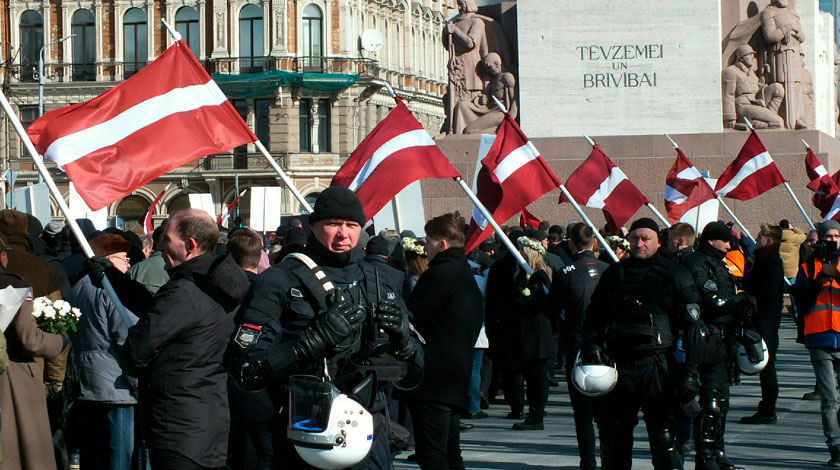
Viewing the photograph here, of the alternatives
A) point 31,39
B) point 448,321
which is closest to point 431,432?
point 448,321

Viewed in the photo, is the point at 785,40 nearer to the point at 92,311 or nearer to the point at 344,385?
the point at 92,311

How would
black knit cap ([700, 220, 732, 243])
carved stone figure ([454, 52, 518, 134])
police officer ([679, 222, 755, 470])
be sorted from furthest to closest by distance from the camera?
carved stone figure ([454, 52, 518, 134]) < black knit cap ([700, 220, 732, 243]) < police officer ([679, 222, 755, 470])

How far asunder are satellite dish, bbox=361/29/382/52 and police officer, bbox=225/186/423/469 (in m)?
52.8

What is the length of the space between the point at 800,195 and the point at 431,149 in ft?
36.6

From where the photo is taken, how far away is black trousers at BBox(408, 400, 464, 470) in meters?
7.75

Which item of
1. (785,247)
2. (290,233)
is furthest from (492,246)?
(785,247)

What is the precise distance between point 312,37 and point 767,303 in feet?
157

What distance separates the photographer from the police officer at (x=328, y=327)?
5117 mm

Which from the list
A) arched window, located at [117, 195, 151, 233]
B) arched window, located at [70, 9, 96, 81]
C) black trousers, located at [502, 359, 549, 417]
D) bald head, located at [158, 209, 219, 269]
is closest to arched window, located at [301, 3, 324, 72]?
arched window, located at [117, 195, 151, 233]

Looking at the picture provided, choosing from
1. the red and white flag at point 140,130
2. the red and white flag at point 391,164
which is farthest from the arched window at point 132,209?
the red and white flag at point 140,130

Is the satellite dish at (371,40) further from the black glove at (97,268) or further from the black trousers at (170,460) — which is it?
the black trousers at (170,460)

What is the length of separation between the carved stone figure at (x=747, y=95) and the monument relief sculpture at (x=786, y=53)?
0.14 m

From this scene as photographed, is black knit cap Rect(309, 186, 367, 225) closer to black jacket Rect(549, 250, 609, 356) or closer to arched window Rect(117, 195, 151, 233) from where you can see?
Answer: black jacket Rect(549, 250, 609, 356)

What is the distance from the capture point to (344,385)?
534cm
